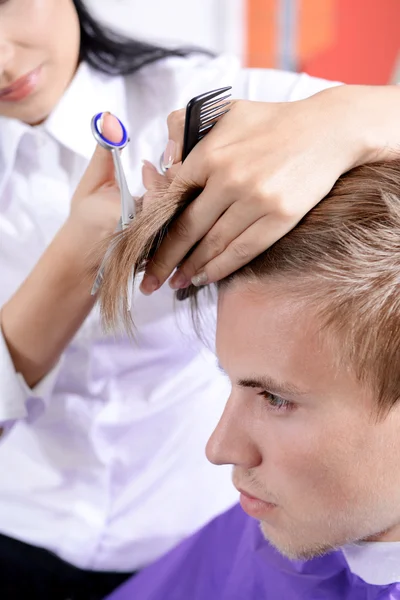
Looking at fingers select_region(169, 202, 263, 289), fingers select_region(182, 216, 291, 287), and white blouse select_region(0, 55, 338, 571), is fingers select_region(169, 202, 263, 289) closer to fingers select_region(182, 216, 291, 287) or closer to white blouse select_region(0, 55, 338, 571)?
fingers select_region(182, 216, 291, 287)

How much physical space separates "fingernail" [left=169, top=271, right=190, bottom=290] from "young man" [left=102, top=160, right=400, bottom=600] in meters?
0.05

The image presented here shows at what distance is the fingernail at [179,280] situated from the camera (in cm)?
88

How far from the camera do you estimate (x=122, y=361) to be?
47.2 inches

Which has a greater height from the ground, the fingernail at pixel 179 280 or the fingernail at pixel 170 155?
the fingernail at pixel 170 155

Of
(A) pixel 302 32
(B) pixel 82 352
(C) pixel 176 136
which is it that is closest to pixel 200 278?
(C) pixel 176 136

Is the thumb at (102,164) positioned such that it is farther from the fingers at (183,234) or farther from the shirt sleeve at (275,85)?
the shirt sleeve at (275,85)

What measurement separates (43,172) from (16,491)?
0.54 meters

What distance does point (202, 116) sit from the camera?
774mm

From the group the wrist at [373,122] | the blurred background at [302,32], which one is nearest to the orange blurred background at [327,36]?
the blurred background at [302,32]

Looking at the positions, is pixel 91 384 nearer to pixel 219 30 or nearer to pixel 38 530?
pixel 38 530

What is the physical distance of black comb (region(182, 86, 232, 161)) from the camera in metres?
0.76

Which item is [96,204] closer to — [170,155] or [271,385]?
[170,155]

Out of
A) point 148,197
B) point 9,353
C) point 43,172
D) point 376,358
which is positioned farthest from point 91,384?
point 376,358

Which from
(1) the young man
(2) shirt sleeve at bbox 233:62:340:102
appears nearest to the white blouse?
(2) shirt sleeve at bbox 233:62:340:102
